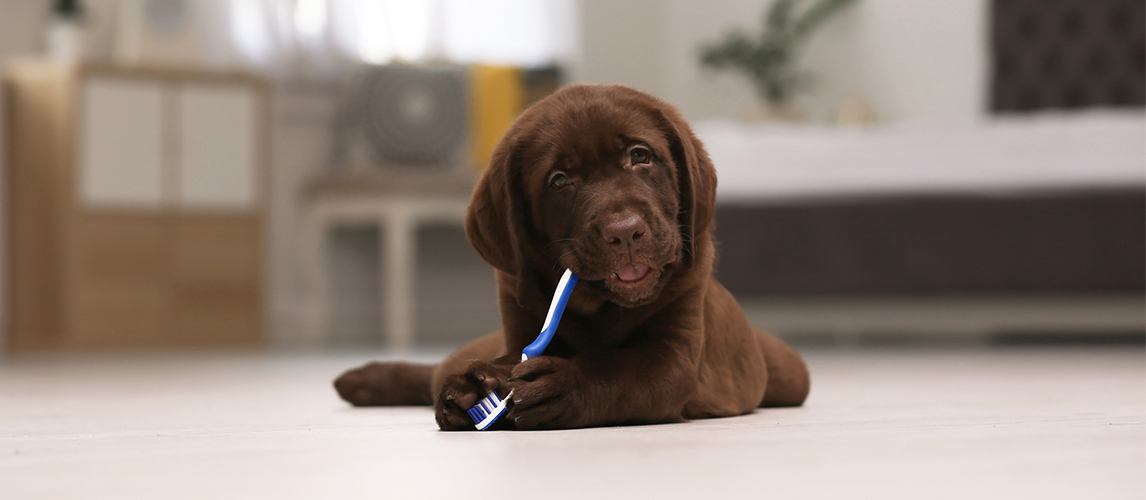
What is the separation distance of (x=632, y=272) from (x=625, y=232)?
0.25ft

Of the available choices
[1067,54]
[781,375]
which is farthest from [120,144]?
[1067,54]

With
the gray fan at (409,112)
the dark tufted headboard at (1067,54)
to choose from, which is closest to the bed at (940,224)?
the gray fan at (409,112)

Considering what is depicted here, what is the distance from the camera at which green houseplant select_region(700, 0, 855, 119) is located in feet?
25.7

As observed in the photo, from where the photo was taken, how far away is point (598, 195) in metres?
1.33

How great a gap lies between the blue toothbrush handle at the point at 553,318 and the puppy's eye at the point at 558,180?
108 millimetres

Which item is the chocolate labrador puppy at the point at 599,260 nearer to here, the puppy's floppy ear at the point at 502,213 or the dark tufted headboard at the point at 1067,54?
the puppy's floppy ear at the point at 502,213

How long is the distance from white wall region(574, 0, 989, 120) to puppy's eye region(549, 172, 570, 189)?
642 cm

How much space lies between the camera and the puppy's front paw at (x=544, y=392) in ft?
4.15

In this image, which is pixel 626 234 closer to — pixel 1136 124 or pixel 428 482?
pixel 428 482

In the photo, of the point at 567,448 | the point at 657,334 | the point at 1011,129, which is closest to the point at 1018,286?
the point at 1011,129

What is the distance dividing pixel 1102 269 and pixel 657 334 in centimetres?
344

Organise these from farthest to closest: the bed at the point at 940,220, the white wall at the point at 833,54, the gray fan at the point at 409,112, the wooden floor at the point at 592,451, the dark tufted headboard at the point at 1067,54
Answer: the white wall at the point at 833,54 < the dark tufted headboard at the point at 1067,54 < the gray fan at the point at 409,112 < the bed at the point at 940,220 < the wooden floor at the point at 592,451

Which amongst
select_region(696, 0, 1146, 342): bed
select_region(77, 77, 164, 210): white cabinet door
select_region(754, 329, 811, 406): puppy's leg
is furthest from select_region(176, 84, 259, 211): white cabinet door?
select_region(754, 329, 811, 406): puppy's leg

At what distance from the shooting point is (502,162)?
1.43 metres
